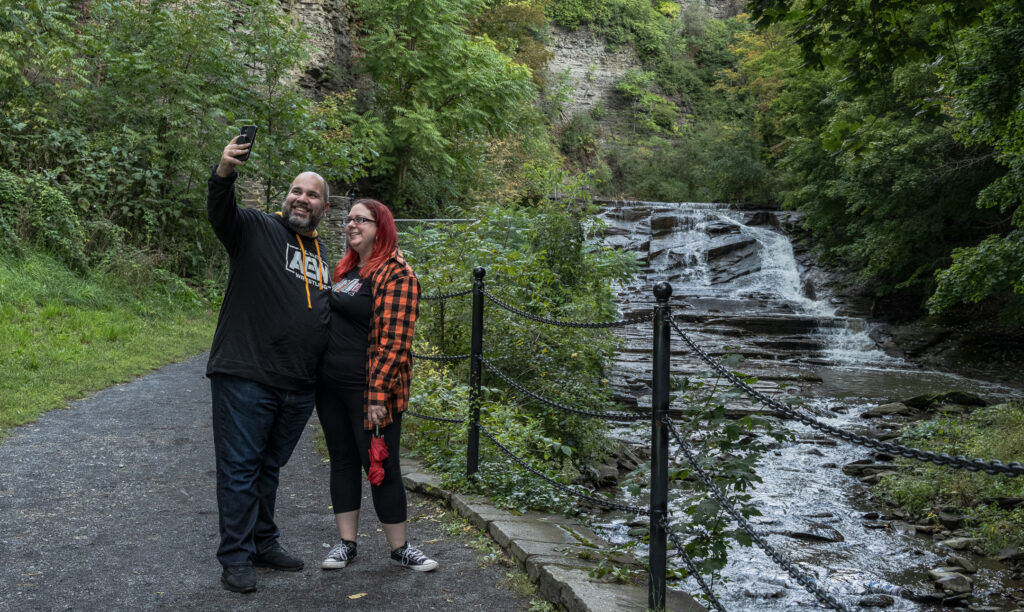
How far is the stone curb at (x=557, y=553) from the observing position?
3.09m

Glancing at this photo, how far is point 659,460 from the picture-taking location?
9.98 feet

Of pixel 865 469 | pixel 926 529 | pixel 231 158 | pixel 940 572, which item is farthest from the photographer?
pixel 865 469

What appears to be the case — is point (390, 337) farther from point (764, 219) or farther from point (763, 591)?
point (764, 219)

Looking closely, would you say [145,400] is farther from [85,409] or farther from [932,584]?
[932,584]

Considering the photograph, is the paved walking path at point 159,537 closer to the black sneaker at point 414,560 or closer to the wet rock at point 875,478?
the black sneaker at point 414,560

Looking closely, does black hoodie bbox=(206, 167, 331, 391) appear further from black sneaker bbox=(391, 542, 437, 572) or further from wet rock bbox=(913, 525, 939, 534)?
wet rock bbox=(913, 525, 939, 534)

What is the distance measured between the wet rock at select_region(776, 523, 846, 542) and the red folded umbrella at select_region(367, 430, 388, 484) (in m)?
4.11

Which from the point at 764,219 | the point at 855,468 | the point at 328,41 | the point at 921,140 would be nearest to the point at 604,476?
the point at 855,468

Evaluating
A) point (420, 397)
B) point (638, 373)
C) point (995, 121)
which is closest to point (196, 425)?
point (420, 397)

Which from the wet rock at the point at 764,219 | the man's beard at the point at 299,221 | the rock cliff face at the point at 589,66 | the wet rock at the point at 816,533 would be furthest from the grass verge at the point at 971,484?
the rock cliff face at the point at 589,66

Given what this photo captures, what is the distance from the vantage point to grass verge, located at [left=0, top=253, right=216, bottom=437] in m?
7.19

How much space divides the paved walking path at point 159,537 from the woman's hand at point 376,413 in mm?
786

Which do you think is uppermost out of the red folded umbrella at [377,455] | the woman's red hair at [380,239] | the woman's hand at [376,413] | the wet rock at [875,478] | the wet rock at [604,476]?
the woman's red hair at [380,239]

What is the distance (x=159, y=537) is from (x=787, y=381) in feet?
35.0
